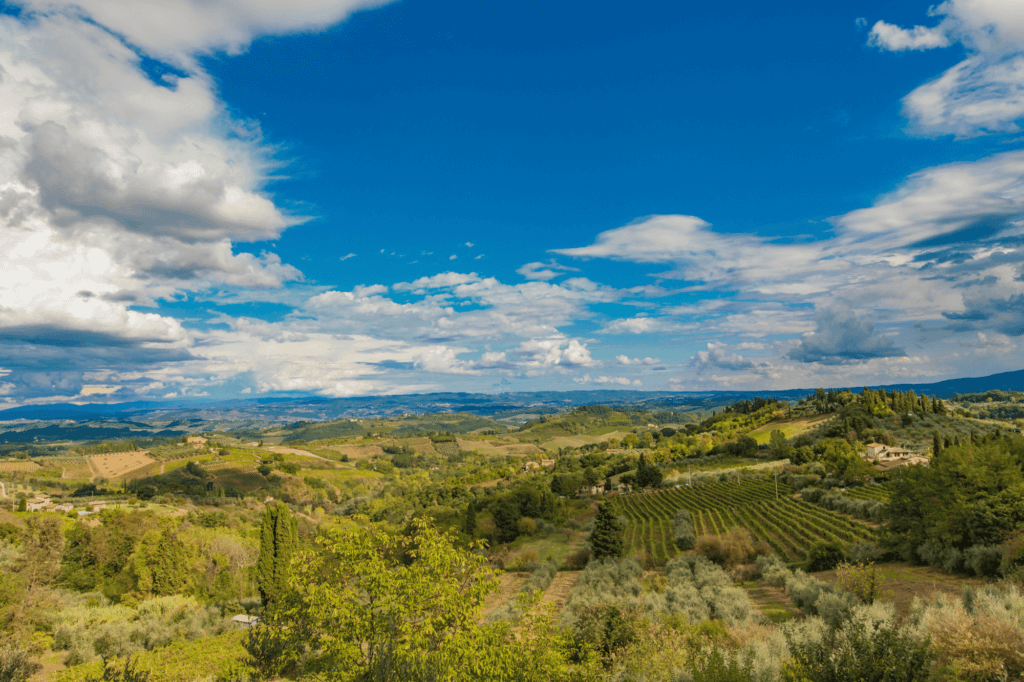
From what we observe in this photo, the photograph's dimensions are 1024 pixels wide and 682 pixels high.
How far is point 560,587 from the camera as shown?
4491cm

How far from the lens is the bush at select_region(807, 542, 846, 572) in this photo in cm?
3841

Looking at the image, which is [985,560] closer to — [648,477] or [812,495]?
[812,495]

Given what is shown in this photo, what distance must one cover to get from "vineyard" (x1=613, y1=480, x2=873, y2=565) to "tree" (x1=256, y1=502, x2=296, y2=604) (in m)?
36.6

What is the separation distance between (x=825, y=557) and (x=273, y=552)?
47.7m

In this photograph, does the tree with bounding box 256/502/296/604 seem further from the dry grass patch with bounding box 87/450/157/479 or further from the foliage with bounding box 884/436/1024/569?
the dry grass patch with bounding box 87/450/157/479

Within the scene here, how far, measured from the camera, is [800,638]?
16484mm

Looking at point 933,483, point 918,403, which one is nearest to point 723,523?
point 933,483

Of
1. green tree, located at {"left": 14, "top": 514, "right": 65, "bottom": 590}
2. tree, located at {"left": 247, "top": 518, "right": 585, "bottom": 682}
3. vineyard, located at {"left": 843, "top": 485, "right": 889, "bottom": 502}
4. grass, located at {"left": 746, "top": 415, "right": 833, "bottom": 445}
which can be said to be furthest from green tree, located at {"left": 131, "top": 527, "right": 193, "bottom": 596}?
grass, located at {"left": 746, "top": 415, "right": 833, "bottom": 445}

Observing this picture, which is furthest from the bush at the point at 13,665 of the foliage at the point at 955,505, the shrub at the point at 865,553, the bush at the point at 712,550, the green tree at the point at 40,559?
the shrub at the point at 865,553

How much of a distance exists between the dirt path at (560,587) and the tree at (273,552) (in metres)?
23.5

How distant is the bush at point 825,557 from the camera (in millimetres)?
38406

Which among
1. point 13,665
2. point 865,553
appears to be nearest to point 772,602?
point 865,553

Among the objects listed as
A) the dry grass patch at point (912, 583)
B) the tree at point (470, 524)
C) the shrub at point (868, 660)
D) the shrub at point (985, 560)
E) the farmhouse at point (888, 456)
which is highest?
the shrub at point (868, 660)

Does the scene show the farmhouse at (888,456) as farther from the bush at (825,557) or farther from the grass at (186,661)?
the grass at (186,661)
